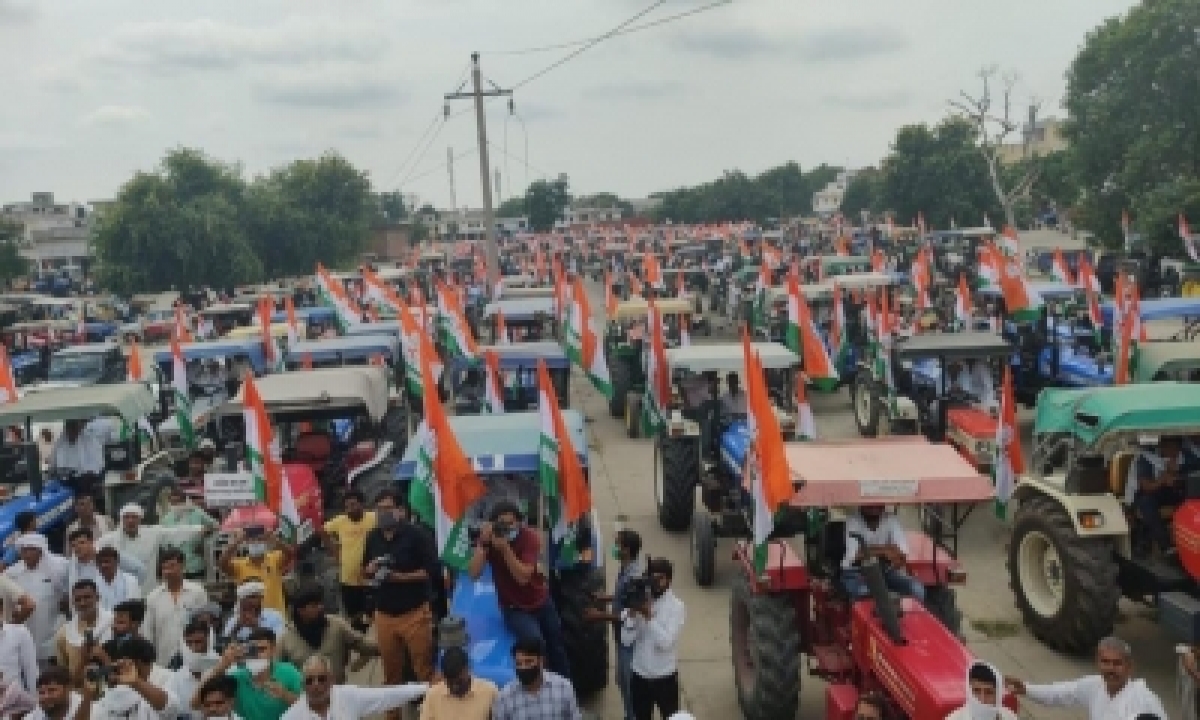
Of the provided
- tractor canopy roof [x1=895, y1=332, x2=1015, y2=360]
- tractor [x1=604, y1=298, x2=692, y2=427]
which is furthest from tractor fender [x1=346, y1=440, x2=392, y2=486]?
tractor [x1=604, y1=298, x2=692, y2=427]

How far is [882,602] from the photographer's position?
602cm

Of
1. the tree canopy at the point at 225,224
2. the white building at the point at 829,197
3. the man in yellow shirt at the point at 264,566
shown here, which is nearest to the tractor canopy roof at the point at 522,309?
the man in yellow shirt at the point at 264,566

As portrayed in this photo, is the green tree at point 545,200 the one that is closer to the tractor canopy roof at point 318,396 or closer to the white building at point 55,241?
the white building at point 55,241

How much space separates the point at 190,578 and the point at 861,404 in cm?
1080

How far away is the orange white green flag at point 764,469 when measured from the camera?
21.0 ft

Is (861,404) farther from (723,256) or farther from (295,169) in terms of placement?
(295,169)

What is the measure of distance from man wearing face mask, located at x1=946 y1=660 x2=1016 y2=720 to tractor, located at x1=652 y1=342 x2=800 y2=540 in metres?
5.38

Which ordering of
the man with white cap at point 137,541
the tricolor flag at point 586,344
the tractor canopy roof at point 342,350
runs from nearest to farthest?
the man with white cap at point 137,541, the tricolor flag at point 586,344, the tractor canopy roof at point 342,350

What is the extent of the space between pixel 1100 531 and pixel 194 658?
6.04 metres

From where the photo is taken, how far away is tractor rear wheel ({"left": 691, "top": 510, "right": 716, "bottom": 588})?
10.1m

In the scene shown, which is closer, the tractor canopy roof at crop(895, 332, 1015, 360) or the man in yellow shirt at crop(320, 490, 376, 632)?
the man in yellow shirt at crop(320, 490, 376, 632)

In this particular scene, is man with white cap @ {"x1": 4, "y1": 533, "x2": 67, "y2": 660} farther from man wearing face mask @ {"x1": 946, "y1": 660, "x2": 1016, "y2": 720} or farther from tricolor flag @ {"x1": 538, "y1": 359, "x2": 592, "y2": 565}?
man wearing face mask @ {"x1": 946, "y1": 660, "x2": 1016, "y2": 720}

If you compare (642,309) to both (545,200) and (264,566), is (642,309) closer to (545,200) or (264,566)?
(264,566)

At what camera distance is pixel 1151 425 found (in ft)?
25.5
